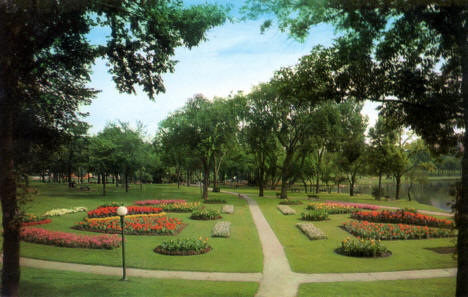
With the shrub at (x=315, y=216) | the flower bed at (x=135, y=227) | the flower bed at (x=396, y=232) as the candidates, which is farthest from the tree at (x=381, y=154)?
the flower bed at (x=135, y=227)

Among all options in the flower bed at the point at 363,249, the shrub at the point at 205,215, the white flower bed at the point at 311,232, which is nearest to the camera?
the flower bed at the point at 363,249

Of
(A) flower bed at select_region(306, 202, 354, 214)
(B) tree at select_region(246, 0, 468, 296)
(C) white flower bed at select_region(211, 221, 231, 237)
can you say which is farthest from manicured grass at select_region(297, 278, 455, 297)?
(A) flower bed at select_region(306, 202, 354, 214)

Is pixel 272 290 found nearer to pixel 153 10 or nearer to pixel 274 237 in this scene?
pixel 274 237

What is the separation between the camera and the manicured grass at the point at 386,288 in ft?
26.6

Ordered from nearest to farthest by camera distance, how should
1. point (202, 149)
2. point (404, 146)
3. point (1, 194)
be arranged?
point (1, 194), point (202, 149), point (404, 146)

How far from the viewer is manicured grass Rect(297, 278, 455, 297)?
26.6 feet

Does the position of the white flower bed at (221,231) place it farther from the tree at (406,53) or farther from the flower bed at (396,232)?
the tree at (406,53)

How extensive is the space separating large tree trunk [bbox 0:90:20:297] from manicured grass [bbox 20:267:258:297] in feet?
5.55

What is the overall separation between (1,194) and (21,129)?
2.65 meters

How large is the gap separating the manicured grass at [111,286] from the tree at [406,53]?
21.7ft

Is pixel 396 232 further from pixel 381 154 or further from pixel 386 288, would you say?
pixel 381 154

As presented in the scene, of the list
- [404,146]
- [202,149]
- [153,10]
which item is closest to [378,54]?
[153,10]

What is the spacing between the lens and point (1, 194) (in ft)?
18.8

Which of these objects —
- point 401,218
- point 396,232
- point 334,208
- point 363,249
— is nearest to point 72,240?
point 363,249
